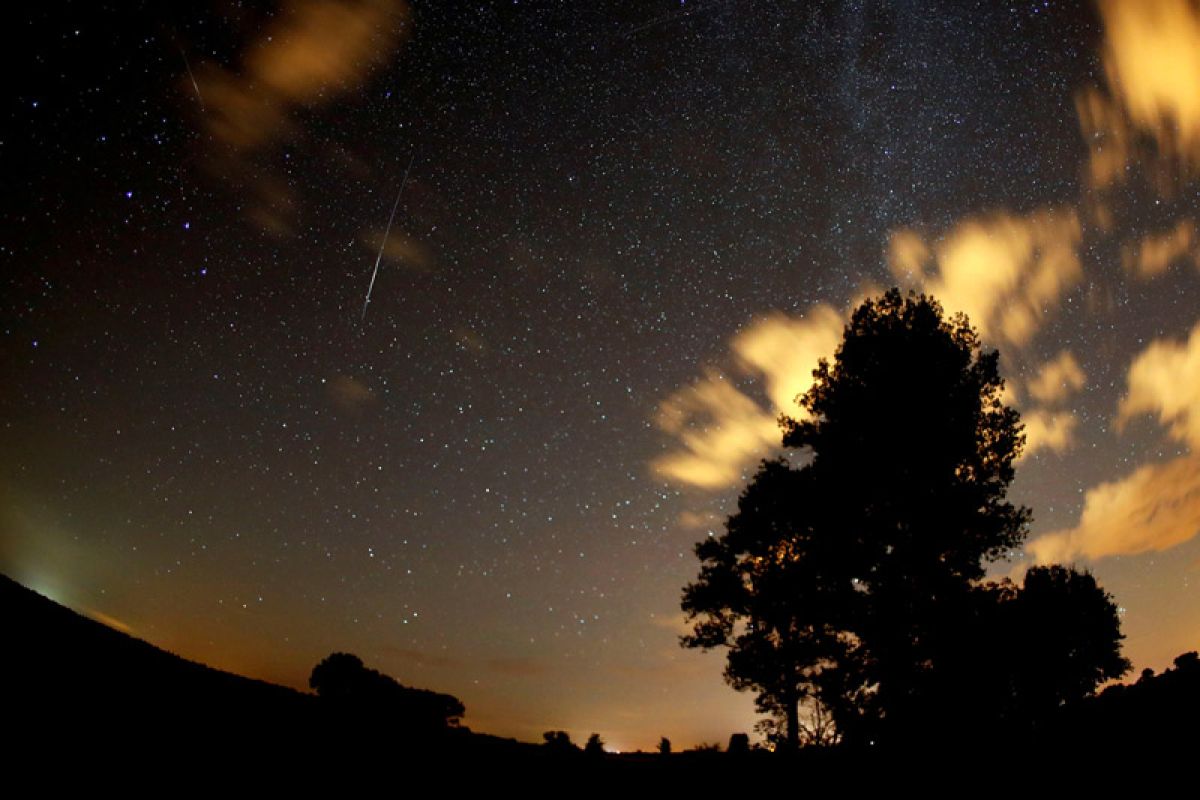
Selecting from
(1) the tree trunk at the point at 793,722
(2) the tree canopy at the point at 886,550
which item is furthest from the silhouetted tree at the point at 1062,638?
(1) the tree trunk at the point at 793,722

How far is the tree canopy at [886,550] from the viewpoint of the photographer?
1305cm

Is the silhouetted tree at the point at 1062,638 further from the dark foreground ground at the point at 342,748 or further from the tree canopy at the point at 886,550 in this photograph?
the dark foreground ground at the point at 342,748

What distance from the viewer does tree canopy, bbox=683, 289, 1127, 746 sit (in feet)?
42.8

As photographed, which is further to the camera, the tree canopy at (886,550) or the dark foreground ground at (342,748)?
the tree canopy at (886,550)

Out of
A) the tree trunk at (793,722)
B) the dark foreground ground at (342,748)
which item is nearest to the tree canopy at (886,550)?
the tree trunk at (793,722)

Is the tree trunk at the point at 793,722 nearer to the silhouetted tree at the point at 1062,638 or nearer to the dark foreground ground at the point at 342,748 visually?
the silhouetted tree at the point at 1062,638

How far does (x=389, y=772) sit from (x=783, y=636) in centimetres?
1429

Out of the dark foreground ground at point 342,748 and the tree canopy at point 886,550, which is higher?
the tree canopy at point 886,550

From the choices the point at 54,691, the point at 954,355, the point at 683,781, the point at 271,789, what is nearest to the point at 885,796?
the point at 683,781

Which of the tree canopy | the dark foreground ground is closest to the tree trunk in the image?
the tree canopy

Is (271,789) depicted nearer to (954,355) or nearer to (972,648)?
(972,648)

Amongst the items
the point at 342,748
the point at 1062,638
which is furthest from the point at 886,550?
the point at 342,748

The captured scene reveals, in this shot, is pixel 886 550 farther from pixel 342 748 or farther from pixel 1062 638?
pixel 342 748

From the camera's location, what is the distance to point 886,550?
14.4 m
